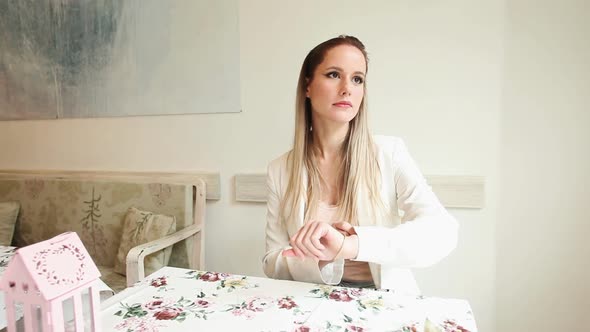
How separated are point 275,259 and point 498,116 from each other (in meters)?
1.08

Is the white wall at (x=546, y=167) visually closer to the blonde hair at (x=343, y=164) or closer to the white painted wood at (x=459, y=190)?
the white painted wood at (x=459, y=190)

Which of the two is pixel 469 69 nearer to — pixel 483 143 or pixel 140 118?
pixel 483 143

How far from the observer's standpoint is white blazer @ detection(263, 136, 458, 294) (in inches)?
33.2

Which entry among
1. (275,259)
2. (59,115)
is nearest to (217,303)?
(275,259)

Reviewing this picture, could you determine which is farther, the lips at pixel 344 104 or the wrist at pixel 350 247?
the lips at pixel 344 104

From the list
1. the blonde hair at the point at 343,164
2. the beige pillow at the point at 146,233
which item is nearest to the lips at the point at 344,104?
the blonde hair at the point at 343,164

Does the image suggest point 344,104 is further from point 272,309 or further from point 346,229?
point 272,309

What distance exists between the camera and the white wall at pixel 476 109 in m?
1.38

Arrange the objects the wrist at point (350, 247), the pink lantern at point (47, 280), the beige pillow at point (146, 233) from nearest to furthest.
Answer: the pink lantern at point (47, 280) → the wrist at point (350, 247) → the beige pillow at point (146, 233)

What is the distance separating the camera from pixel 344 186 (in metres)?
1.11

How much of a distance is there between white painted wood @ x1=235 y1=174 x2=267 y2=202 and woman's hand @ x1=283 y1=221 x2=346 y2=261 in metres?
0.93

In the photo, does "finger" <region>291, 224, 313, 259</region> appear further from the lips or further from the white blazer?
the lips

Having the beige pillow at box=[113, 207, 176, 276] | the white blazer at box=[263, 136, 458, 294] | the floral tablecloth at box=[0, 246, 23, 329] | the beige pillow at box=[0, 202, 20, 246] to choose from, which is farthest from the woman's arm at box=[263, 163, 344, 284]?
the beige pillow at box=[0, 202, 20, 246]

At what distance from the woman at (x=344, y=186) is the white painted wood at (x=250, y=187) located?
0.50 m
